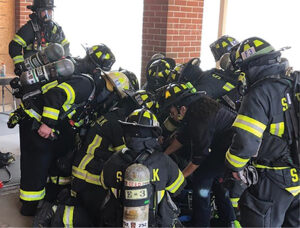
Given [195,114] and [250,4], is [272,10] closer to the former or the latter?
[250,4]

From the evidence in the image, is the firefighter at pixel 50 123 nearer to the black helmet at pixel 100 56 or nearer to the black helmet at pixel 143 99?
the black helmet at pixel 100 56

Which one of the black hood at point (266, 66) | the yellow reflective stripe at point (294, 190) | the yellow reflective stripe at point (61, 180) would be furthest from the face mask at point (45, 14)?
the yellow reflective stripe at point (294, 190)

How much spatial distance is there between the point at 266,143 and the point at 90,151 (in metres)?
1.67

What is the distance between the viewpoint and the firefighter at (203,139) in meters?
3.73

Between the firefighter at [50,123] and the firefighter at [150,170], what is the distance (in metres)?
1.15

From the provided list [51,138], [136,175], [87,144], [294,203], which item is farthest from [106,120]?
[294,203]

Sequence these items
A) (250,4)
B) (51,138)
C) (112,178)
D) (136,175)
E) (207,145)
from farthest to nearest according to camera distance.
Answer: (250,4) → (51,138) → (207,145) → (112,178) → (136,175)

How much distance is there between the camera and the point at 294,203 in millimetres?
3199

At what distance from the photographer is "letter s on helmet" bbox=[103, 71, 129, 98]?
13.6 feet

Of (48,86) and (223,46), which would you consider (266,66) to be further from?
(48,86)

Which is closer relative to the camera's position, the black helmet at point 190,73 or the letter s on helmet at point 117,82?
the letter s on helmet at point 117,82

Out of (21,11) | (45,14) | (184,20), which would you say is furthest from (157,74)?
(21,11)

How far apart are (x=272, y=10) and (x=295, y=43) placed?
0.77m

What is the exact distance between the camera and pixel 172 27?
20.1ft
